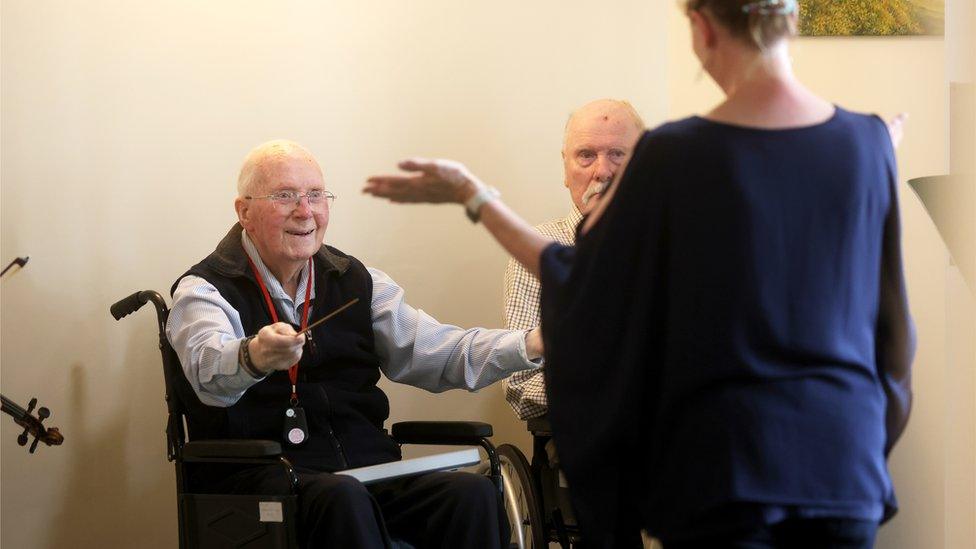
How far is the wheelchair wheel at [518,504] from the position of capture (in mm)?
2871

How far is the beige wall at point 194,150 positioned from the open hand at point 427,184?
1834mm

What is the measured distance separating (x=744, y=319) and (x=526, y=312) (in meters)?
1.87

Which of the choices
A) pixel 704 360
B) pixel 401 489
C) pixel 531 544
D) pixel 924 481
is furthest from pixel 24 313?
pixel 924 481

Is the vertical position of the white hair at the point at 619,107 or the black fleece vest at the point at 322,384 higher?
the white hair at the point at 619,107

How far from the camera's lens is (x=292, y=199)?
113 inches

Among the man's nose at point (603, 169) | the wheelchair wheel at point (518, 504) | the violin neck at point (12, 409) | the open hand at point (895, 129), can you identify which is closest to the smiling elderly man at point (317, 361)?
the wheelchair wheel at point (518, 504)

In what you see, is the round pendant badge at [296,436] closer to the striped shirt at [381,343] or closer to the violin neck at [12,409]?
the striped shirt at [381,343]

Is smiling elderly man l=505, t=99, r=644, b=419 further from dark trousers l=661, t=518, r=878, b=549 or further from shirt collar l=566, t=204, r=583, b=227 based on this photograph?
dark trousers l=661, t=518, r=878, b=549

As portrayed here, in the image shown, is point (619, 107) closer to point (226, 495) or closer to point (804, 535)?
point (226, 495)

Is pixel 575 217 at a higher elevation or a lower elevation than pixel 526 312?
higher

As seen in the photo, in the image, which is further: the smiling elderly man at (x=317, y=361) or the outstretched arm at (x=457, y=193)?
the smiling elderly man at (x=317, y=361)

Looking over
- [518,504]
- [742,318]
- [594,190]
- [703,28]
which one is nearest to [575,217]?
[594,190]

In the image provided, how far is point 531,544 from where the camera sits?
3111 mm

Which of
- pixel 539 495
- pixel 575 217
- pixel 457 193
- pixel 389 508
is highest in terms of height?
pixel 457 193
